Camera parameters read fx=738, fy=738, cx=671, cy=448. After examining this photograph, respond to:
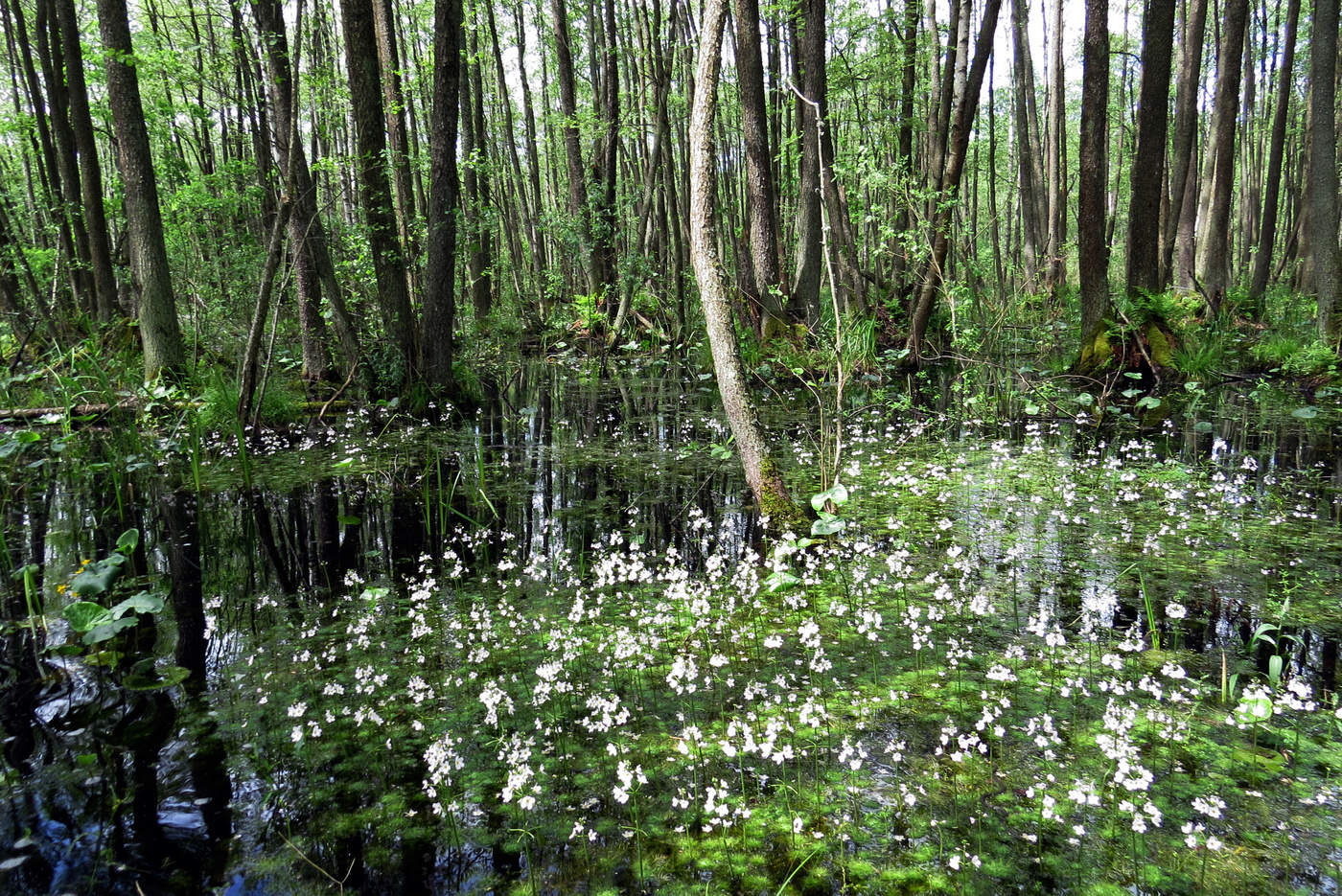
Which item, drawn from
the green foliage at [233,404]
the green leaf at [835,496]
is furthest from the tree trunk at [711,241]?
the green foliage at [233,404]

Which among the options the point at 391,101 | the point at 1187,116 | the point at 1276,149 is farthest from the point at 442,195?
the point at 1276,149

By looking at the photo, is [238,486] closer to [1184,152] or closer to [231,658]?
[231,658]

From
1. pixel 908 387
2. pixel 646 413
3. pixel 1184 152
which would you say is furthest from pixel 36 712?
pixel 1184 152

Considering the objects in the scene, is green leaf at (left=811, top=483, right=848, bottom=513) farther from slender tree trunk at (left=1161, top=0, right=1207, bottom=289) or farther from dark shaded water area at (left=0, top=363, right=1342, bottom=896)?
slender tree trunk at (left=1161, top=0, right=1207, bottom=289)

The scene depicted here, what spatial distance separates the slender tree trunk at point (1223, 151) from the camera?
11852 millimetres

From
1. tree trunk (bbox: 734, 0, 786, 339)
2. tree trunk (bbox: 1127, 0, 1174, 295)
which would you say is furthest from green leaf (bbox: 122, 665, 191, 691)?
tree trunk (bbox: 1127, 0, 1174, 295)

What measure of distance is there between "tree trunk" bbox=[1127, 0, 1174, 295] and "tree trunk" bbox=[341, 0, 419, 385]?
A: 8889mm

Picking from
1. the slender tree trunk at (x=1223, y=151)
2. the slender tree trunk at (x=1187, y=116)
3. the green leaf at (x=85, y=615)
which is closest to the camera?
the green leaf at (x=85, y=615)

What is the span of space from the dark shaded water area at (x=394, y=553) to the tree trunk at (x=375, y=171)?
130cm

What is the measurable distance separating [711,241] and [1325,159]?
8.80 metres

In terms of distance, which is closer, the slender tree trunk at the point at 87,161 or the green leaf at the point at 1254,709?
the green leaf at the point at 1254,709

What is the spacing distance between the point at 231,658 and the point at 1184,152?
15.1 metres

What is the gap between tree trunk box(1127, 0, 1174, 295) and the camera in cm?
873

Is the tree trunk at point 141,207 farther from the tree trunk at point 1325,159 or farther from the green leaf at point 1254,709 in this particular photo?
the tree trunk at point 1325,159
